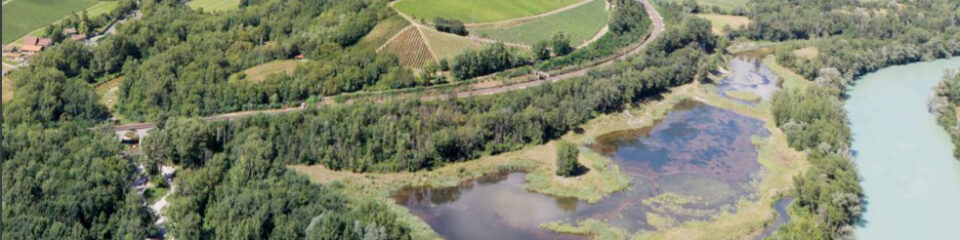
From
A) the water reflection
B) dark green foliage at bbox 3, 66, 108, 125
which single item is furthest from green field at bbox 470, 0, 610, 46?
dark green foliage at bbox 3, 66, 108, 125

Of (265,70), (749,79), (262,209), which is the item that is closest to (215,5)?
(265,70)

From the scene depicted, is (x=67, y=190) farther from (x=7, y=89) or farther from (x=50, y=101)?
(x=7, y=89)

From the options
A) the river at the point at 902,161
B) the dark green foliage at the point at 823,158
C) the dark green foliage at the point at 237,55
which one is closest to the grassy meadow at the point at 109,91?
the dark green foliage at the point at 237,55

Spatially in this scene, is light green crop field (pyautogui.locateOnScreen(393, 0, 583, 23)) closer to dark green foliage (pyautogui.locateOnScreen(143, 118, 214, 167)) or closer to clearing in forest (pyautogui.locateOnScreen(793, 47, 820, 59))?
clearing in forest (pyautogui.locateOnScreen(793, 47, 820, 59))

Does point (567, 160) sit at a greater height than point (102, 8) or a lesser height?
lesser

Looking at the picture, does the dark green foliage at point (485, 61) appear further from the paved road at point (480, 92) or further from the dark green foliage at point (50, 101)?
the dark green foliage at point (50, 101)
